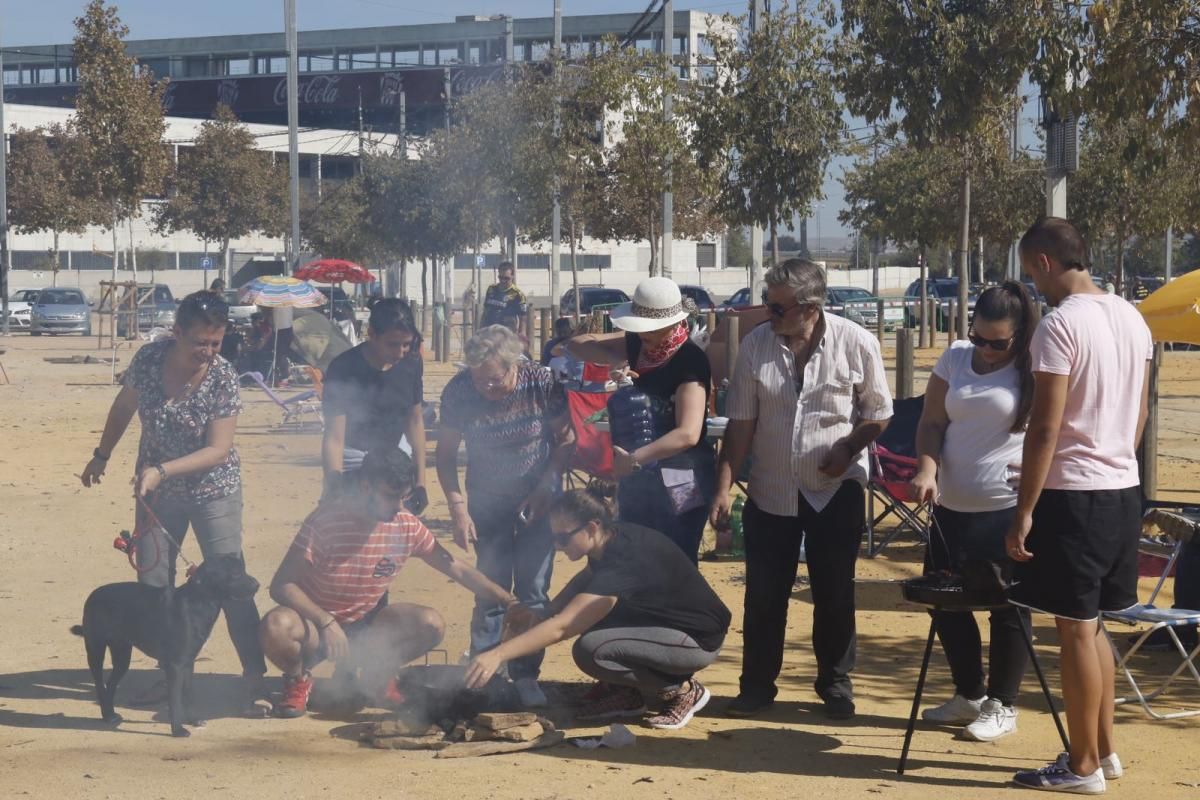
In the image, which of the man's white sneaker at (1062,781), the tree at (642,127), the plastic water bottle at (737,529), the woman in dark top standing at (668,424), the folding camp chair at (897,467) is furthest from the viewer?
the tree at (642,127)

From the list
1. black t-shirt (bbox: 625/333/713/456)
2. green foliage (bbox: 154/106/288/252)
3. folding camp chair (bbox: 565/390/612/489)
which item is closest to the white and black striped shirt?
black t-shirt (bbox: 625/333/713/456)

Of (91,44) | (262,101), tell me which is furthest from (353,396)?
(262,101)

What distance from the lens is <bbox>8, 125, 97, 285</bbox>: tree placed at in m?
45.3

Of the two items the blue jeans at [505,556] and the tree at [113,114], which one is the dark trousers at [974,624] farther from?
the tree at [113,114]

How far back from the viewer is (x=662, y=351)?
5508mm

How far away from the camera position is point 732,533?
29.8 ft

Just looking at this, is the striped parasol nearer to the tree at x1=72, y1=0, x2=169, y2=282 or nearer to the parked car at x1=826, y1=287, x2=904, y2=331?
the tree at x1=72, y1=0, x2=169, y2=282

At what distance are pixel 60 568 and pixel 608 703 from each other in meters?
4.12

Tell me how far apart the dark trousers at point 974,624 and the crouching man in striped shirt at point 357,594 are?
1.65 meters

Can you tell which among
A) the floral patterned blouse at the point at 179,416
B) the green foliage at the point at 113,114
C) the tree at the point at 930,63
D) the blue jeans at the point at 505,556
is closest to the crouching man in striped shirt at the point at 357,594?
the blue jeans at the point at 505,556

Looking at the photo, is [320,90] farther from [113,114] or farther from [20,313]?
[113,114]

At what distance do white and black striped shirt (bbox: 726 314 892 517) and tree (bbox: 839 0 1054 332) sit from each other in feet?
21.6

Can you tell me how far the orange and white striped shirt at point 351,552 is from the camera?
548 cm

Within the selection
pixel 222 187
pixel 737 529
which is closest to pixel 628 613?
pixel 737 529
